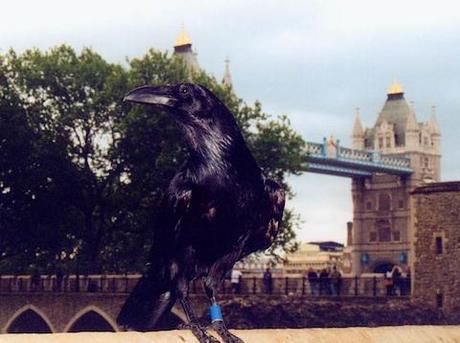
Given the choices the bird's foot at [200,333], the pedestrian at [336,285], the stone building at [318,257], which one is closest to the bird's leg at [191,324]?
the bird's foot at [200,333]

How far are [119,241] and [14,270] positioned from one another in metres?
5.96

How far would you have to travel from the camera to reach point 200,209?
5.35m

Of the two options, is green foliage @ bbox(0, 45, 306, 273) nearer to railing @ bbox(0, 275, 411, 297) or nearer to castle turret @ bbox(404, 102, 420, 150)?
railing @ bbox(0, 275, 411, 297)

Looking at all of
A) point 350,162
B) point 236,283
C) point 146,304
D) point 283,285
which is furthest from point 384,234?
point 146,304

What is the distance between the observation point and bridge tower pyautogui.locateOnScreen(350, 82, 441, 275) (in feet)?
358

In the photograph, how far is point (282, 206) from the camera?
582 cm

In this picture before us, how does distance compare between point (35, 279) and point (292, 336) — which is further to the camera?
point (35, 279)

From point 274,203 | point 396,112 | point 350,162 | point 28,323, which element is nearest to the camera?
point 274,203

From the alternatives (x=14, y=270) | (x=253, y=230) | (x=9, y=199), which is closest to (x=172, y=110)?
(x=253, y=230)

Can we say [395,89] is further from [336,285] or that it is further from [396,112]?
[336,285]

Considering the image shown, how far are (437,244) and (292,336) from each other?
30804 mm

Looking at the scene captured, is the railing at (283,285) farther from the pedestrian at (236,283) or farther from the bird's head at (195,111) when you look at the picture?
the bird's head at (195,111)

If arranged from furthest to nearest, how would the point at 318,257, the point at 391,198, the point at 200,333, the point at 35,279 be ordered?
the point at 318,257 < the point at 391,198 < the point at 35,279 < the point at 200,333

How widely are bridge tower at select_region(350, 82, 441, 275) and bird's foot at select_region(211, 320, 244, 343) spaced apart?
10129cm
